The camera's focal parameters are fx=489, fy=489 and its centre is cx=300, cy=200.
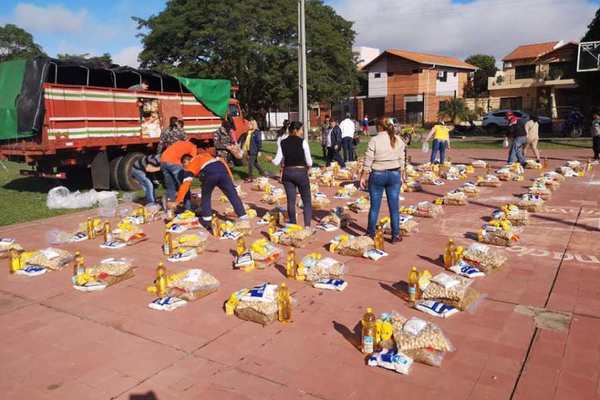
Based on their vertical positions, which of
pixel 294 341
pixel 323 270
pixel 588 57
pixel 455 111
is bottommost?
pixel 294 341

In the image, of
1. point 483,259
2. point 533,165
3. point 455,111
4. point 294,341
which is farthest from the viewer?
point 455,111

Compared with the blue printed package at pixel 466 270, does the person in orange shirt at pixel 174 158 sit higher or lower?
higher

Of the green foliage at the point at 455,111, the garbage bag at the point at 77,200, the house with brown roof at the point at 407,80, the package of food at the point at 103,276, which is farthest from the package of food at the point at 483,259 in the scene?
the house with brown roof at the point at 407,80

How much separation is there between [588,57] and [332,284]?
2335 cm

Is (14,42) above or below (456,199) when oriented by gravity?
above

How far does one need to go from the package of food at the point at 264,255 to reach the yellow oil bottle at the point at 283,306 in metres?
1.57

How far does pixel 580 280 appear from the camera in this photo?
17.5ft

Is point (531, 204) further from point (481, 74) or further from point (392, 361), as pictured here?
point (481, 74)

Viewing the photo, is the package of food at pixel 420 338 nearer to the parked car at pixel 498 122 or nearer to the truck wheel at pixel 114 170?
the truck wheel at pixel 114 170

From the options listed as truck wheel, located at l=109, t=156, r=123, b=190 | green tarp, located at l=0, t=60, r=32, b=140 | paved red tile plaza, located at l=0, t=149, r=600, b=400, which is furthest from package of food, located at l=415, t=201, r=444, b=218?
green tarp, located at l=0, t=60, r=32, b=140

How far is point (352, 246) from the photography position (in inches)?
255

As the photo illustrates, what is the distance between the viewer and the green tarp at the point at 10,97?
10.7 metres

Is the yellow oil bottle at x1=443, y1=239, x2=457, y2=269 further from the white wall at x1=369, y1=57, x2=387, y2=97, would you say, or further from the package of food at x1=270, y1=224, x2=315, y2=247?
the white wall at x1=369, y1=57, x2=387, y2=97

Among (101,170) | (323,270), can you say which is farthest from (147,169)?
(323,270)
